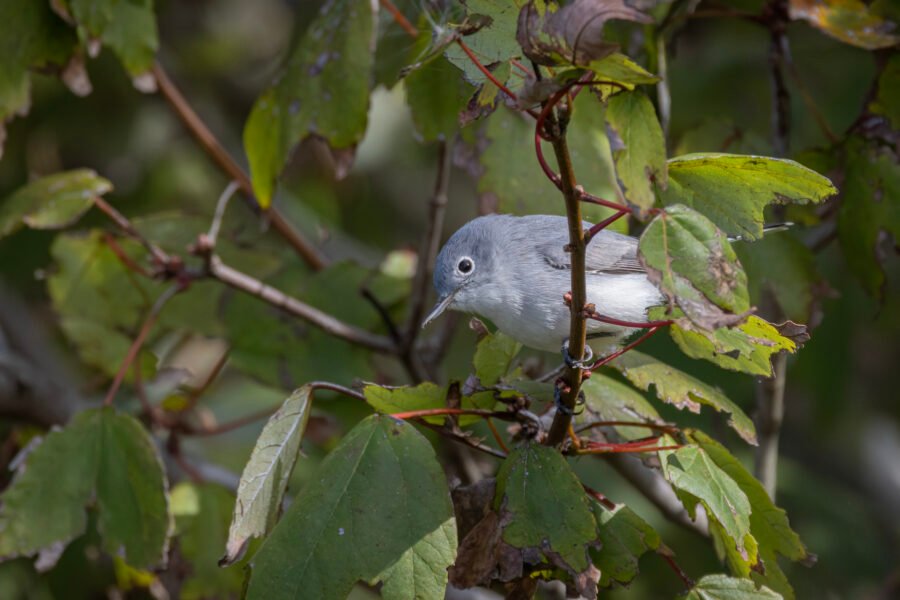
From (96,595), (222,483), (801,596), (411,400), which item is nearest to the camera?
(411,400)

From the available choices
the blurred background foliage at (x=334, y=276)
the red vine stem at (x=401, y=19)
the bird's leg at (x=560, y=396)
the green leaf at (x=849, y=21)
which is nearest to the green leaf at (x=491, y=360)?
the bird's leg at (x=560, y=396)

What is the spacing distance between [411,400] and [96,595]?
2673 mm

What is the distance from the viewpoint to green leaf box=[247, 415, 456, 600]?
1517 millimetres

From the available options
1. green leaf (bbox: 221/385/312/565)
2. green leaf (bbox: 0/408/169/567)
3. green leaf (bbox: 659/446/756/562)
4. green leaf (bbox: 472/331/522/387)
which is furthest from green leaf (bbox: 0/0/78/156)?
green leaf (bbox: 659/446/756/562)

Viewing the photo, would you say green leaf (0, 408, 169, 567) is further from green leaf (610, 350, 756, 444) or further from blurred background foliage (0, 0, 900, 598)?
green leaf (610, 350, 756, 444)

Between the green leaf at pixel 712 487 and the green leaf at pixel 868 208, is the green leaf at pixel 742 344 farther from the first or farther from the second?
the green leaf at pixel 868 208

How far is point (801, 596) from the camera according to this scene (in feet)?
11.5

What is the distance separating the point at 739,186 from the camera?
4.64ft

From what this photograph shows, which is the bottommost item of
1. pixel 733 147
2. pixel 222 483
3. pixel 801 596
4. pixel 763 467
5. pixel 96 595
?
pixel 96 595

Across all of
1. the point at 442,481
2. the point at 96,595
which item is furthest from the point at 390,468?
the point at 96,595

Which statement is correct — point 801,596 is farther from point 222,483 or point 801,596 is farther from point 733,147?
point 222,483

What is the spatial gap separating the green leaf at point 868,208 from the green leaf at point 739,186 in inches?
33.8

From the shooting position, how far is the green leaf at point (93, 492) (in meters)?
2.08

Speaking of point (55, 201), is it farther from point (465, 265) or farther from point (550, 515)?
point (550, 515)
